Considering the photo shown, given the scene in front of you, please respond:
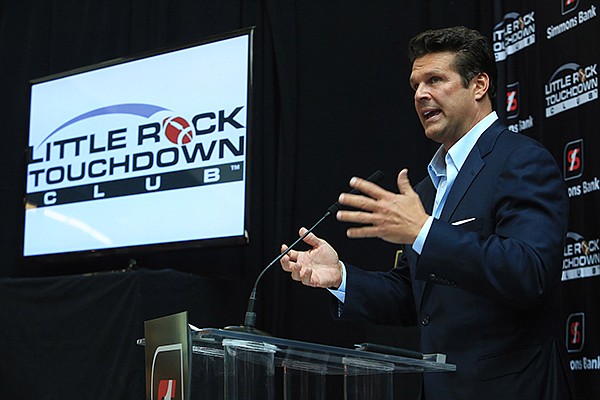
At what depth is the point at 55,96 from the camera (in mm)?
5016

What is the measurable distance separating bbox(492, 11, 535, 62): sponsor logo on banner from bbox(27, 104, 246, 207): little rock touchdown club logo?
48.4 inches

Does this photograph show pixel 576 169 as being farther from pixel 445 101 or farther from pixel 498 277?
pixel 498 277

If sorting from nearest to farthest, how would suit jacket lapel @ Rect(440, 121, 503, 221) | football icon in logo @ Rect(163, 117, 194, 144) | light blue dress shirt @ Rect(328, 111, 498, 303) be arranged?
suit jacket lapel @ Rect(440, 121, 503, 221)
light blue dress shirt @ Rect(328, 111, 498, 303)
football icon in logo @ Rect(163, 117, 194, 144)

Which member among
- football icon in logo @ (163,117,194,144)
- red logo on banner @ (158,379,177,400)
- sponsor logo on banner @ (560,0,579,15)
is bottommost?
red logo on banner @ (158,379,177,400)

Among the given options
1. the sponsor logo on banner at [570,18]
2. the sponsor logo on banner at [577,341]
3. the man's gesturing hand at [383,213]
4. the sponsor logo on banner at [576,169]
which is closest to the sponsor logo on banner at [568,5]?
the sponsor logo on banner at [570,18]

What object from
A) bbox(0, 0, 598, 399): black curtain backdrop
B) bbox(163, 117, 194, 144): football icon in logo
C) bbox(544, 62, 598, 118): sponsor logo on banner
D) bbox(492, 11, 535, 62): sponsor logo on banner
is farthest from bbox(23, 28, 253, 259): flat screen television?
bbox(544, 62, 598, 118): sponsor logo on banner

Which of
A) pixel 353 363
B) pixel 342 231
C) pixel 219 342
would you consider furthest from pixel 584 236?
pixel 219 342

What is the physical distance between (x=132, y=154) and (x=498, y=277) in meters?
2.89

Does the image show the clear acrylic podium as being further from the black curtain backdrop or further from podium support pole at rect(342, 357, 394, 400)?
the black curtain backdrop

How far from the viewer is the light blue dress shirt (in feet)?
Answer: 8.32

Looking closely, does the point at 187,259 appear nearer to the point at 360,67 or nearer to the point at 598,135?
the point at 360,67

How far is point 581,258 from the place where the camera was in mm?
3744

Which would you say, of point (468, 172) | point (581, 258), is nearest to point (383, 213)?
point (468, 172)

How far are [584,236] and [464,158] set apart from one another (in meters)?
1.41
